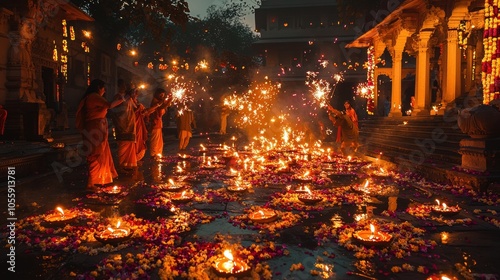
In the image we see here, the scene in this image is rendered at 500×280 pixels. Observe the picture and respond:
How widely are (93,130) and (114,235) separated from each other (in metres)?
3.99

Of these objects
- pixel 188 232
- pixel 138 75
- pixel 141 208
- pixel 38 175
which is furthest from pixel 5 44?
pixel 138 75

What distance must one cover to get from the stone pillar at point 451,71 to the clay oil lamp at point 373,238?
38.4 feet

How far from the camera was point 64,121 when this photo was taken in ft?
60.8

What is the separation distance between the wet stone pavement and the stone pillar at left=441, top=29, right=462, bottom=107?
737 cm

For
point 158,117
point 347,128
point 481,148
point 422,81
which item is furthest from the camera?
point 422,81

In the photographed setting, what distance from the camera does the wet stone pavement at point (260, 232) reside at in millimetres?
3561

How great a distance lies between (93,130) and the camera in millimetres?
7523

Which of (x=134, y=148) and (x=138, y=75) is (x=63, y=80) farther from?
(x=138, y=75)

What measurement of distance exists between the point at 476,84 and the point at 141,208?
16.9m

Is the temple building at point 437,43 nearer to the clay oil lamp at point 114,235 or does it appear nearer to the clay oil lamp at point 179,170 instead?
the clay oil lamp at point 179,170

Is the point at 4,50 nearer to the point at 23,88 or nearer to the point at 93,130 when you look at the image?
the point at 23,88

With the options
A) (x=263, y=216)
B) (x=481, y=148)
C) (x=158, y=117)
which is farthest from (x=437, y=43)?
(x=263, y=216)

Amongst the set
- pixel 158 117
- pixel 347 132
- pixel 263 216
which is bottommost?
pixel 263 216

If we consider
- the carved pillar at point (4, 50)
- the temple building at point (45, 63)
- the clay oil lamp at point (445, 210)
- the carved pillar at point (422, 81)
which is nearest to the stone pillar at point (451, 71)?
the carved pillar at point (422, 81)
